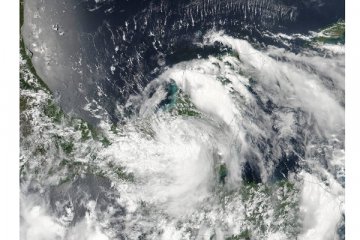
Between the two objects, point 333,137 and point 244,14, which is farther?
point 244,14

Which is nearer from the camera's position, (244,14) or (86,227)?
(86,227)

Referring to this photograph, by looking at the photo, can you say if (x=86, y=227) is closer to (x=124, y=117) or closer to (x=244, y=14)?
(x=124, y=117)

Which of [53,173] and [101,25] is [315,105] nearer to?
[101,25]

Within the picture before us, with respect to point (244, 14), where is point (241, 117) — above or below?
below

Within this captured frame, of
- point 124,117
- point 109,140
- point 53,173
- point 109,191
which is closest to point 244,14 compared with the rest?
point 124,117

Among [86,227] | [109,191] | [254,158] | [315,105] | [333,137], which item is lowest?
[86,227]

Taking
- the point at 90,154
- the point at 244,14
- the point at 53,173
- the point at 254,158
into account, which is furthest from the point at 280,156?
the point at 53,173
